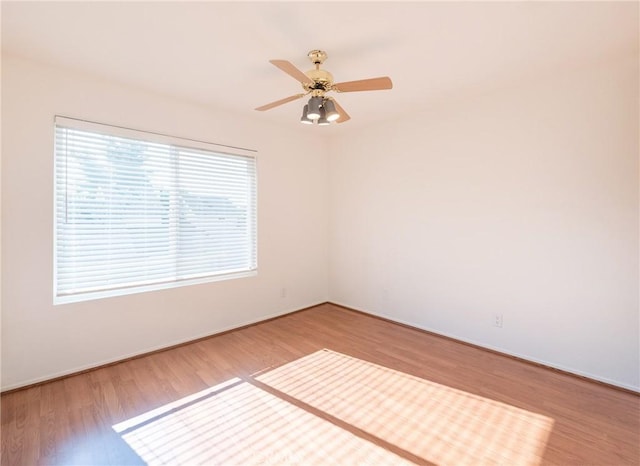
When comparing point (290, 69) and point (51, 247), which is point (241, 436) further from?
point (290, 69)

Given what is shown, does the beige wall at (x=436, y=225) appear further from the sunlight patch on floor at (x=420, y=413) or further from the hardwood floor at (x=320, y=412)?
the sunlight patch on floor at (x=420, y=413)

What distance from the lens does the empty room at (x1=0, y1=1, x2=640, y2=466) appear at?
175 centimetres

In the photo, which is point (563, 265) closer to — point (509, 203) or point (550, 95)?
point (509, 203)

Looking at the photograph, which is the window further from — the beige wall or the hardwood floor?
the hardwood floor

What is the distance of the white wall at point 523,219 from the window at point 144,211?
1.87m

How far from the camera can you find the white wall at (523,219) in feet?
7.41

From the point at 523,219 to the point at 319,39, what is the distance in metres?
2.34

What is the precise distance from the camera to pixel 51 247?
2.30 meters

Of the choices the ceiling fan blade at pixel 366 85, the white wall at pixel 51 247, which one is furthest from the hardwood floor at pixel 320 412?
the ceiling fan blade at pixel 366 85

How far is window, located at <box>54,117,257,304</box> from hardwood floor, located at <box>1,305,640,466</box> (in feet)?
2.64

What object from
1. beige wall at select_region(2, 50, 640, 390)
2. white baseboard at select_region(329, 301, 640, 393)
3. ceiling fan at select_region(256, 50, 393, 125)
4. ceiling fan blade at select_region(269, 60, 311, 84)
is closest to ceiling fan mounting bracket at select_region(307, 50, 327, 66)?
ceiling fan at select_region(256, 50, 393, 125)

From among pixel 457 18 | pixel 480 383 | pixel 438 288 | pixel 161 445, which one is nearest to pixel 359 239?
pixel 438 288

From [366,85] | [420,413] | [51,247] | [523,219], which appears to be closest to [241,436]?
[420,413]

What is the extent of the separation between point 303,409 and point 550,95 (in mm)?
3245
